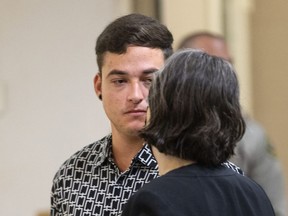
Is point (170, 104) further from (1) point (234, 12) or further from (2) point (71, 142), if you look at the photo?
(1) point (234, 12)

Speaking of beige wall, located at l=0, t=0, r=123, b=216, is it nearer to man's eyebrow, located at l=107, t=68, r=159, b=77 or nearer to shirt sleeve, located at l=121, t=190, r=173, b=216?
man's eyebrow, located at l=107, t=68, r=159, b=77

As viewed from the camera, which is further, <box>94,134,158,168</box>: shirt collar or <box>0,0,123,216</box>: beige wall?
<box>0,0,123,216</box>: beige wall

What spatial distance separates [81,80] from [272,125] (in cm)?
129

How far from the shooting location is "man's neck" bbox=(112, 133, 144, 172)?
2760 millimetres

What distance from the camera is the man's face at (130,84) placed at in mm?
2707

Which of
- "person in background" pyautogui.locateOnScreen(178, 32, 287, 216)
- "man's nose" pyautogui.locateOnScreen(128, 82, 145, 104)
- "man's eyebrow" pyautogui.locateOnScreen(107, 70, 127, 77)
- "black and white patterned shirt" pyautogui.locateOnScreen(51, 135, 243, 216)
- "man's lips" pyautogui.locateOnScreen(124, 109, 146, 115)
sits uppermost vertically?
"man's eyebrow" pyautogui.locateOnScreen(107, 70, 127, 77)

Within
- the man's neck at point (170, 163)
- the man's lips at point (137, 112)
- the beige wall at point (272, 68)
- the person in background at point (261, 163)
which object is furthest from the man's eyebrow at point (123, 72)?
the beige wall at point (272, 68)

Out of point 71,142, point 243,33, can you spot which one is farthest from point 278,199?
point 243,33

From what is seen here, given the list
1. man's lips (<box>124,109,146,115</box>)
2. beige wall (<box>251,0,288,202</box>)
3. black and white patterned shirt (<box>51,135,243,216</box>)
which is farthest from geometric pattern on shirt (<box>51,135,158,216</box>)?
beige wall (<box>251,0,288,202</box>)

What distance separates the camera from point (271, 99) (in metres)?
5.74

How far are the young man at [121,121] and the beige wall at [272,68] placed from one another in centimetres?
298

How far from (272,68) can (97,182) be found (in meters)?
3.12

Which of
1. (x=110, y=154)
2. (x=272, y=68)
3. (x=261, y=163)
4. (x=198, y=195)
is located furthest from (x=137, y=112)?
(x=272, y=68)

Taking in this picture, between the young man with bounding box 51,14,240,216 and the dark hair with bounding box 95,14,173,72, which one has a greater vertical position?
the dark hair with bounding box 95,14,173,72
